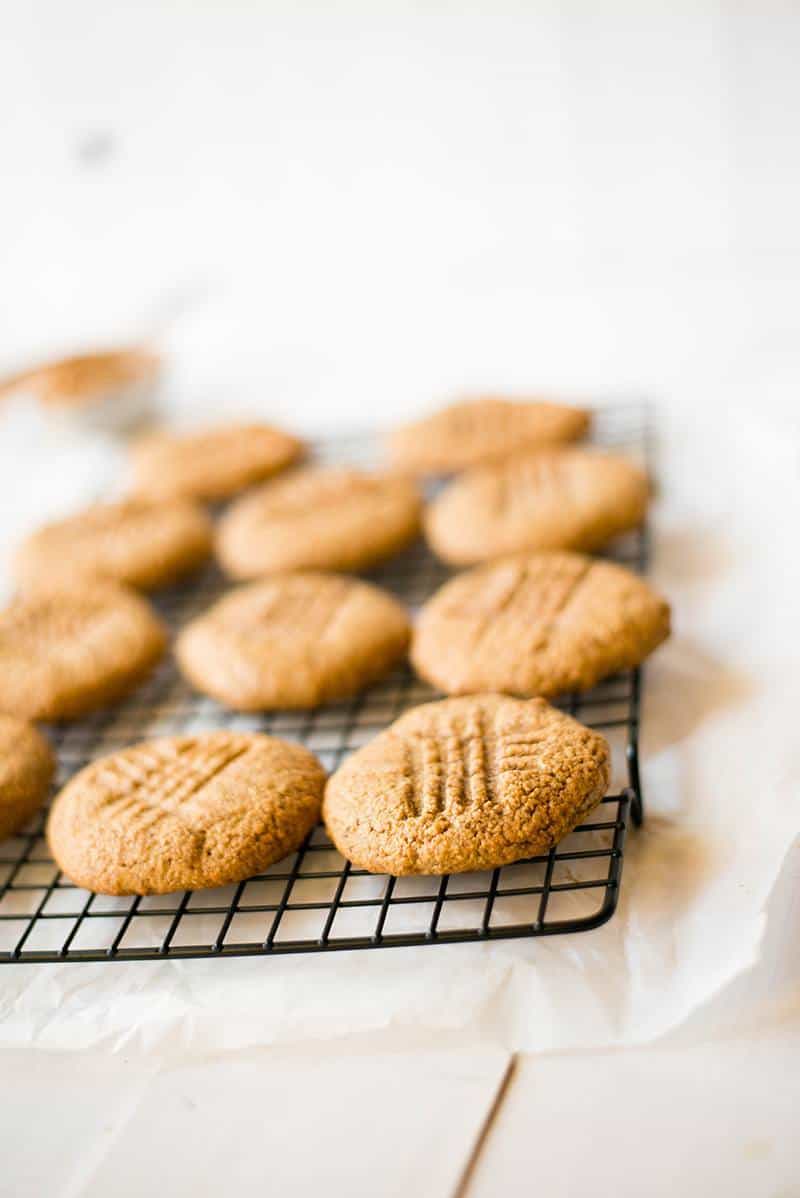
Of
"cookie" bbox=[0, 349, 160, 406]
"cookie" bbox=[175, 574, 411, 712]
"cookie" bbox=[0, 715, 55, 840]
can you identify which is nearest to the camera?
"cookie" bbox=[0, 715, 55, 840]

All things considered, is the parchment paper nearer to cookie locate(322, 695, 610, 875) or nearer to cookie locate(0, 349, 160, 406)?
cookie locate(322, 695, 610, 875)

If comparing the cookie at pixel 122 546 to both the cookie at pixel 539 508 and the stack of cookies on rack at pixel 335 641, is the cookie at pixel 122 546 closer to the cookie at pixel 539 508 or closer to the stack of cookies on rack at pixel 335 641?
the stack of cookies on rack at pixel 335 641

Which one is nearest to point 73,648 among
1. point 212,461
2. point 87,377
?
point 212,461

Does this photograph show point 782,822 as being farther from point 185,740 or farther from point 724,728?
point 185,740

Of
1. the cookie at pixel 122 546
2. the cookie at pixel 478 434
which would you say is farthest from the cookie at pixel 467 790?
the cookie at pixel 478 434

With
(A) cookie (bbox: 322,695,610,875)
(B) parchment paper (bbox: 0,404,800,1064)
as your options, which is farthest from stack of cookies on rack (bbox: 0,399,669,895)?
(B) parchment paper (bbox: 0,404,800,1064)

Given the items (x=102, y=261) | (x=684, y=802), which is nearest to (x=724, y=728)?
(x=684, y=802)
